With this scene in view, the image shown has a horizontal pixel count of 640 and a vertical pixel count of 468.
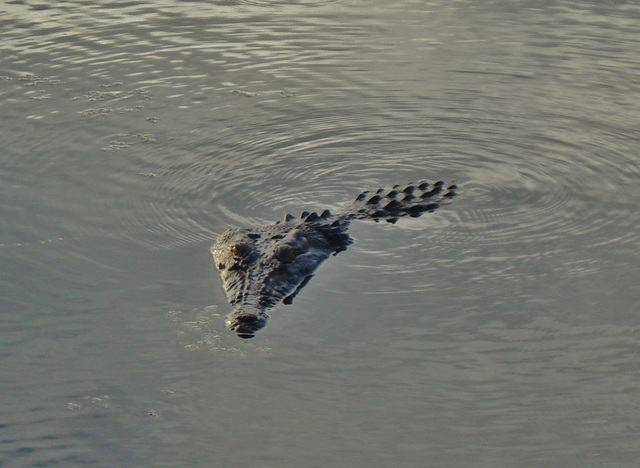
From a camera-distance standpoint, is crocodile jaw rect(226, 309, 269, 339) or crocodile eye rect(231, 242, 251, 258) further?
crocodile eye rect(231, 242, 251, 258)

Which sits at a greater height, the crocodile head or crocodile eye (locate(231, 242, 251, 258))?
crocodile eye (locate(231, 242, 251, 258))

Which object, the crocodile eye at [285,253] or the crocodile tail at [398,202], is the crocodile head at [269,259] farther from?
the crocodile tail at [398,202]

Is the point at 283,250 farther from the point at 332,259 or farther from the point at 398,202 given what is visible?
the point at 398,202

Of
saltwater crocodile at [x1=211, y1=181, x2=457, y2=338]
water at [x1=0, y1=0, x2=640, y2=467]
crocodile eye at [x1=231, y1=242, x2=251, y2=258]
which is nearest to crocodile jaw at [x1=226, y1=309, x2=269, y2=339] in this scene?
saltwater crocodile at [x1=211, y1=181, x2=457, y2=338]

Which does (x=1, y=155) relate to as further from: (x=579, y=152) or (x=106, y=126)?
(x=579, y=152)

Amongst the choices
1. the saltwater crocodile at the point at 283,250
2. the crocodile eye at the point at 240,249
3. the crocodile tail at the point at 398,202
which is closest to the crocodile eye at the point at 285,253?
the saltwater crocodile at the point at 283,250

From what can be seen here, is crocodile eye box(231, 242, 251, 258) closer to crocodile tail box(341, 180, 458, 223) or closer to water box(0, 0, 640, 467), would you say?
water box(0, 0, 640, 467)

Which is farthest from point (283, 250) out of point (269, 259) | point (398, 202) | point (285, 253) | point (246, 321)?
point (398, 202)
